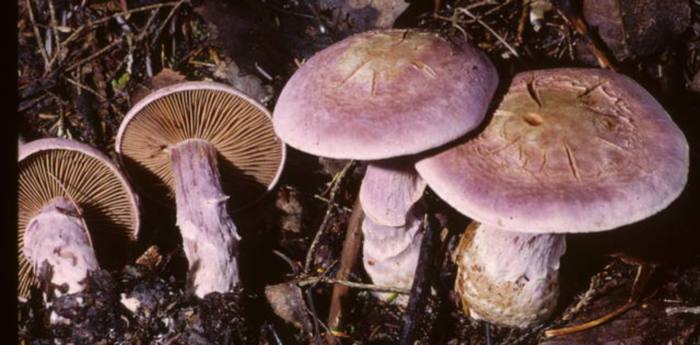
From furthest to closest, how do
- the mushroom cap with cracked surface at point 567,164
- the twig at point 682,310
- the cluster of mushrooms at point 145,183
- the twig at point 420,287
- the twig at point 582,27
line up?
the twig at point 582,27
the cluster of mushrooms at point 145,183
the twig at point 420,287
the twig at point 682,310
the mushroom cap with cracked surface at point 567,164

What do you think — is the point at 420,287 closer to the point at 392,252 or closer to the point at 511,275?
the point at 392,252

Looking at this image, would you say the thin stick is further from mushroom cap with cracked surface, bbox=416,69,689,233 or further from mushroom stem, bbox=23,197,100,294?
mushroom stem, bbox=23,197,100,294

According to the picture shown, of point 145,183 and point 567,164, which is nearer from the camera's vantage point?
point 567,164

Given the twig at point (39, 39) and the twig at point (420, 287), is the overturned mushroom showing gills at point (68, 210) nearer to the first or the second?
the twig at point (39, 39)

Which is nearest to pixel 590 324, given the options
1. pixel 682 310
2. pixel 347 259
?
pixel 682 310

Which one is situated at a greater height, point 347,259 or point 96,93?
point 96,93

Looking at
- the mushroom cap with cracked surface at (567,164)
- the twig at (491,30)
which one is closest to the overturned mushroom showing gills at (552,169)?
the mushroom cap with cracked surface at (567,164)

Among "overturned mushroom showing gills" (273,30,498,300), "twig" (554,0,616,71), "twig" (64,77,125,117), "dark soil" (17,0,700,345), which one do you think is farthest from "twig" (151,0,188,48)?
"twig" (554,0,616,71)
